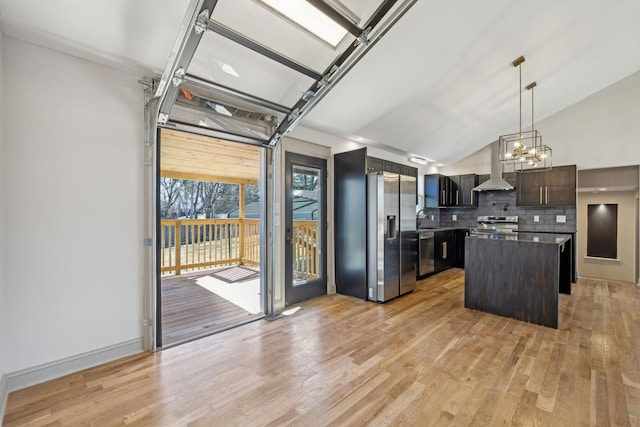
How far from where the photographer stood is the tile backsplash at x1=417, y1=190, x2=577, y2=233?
5.40 meters

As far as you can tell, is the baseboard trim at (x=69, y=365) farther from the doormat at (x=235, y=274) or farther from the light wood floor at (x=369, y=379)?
the doormat at (x=235, y=274)

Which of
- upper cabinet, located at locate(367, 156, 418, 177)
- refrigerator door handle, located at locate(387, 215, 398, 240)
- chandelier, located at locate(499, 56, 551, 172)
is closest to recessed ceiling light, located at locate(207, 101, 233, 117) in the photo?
upper cabinet, located at locate(367, 156, 418, 177)

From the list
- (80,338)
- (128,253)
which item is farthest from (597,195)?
(80,338)

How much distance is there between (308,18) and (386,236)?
2.68 meters

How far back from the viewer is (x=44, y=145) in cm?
202

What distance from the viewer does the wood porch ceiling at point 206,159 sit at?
13.6ft

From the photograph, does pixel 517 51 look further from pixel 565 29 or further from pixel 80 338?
pixel 80 338

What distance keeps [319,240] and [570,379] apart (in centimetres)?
289

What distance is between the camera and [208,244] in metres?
5.78

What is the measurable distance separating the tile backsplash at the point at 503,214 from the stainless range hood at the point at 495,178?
0.53m

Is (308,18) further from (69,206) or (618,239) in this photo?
(618,239)

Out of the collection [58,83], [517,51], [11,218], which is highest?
[517,51]

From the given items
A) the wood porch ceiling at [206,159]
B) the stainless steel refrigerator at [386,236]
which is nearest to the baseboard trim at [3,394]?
the wood porch ceiling at [206,159]

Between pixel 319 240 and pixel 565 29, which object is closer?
pixel 565 29
